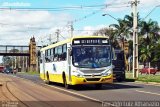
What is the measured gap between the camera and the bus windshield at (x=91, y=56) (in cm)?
2778

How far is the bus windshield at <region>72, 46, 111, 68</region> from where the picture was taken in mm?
27781

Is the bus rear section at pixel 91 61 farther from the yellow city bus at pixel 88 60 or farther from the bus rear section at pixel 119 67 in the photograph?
the bus rear section at pixel 119 67

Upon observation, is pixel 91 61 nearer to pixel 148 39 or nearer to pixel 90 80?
pixel 90 80

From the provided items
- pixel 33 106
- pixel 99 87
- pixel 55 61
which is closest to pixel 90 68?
pixel 99 87

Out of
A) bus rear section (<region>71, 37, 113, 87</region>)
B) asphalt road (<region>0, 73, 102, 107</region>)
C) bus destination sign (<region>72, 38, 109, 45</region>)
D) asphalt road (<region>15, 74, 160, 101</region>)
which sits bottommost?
asphalt road (<region>0, 73, 102, 107</region>)

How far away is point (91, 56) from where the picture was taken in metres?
27.9

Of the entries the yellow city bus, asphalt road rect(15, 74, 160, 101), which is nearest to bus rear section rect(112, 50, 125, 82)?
asphalt road rect(15, 74, 160, 101)

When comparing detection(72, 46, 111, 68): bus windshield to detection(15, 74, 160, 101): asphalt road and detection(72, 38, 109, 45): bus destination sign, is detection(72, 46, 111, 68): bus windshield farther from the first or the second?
detection(15, 74, 160, 101): asphalt road

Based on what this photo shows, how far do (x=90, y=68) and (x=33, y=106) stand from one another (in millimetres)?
9550

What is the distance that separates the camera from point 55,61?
3381 cm

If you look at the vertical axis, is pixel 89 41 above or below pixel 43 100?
above

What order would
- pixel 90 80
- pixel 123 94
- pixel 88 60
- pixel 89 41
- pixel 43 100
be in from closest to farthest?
pixel 43 100 → pixel 123 94 → pixel 90 80 → pixel 88 60 → pixel 89 41

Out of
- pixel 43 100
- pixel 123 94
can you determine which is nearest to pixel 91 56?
pixel 123 94

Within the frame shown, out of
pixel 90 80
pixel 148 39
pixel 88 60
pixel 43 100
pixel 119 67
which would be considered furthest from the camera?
pixel 148 39
